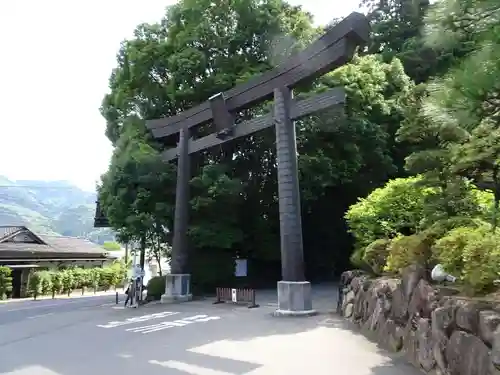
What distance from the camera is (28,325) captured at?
36.4ft

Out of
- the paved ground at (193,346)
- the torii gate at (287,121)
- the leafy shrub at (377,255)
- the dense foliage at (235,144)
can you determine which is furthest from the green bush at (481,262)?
the dense foliage at (235,144)

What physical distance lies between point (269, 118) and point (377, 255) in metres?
5.34

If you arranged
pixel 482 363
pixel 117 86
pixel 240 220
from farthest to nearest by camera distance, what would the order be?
pixel 117 86 → pixel 240 220 → pixel 482 363

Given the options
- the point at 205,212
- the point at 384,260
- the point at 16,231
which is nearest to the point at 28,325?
the point at 205,212

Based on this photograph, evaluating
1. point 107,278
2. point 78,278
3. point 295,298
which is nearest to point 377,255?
point 295,298

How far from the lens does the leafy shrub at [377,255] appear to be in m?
8.13

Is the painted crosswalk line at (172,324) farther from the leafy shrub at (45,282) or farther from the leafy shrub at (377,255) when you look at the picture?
the leafy shrub at (45,282)

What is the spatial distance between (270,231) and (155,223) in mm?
4800

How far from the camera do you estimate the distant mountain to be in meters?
104

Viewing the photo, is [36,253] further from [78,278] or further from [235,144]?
[235,144]

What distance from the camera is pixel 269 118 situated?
12008mm

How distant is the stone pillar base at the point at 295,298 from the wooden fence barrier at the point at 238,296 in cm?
220

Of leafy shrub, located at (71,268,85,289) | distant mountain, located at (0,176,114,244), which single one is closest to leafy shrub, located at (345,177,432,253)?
leafy shrub, located at (71,268,85,289)

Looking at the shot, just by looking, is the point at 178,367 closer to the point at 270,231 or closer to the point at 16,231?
the point at 270,231
